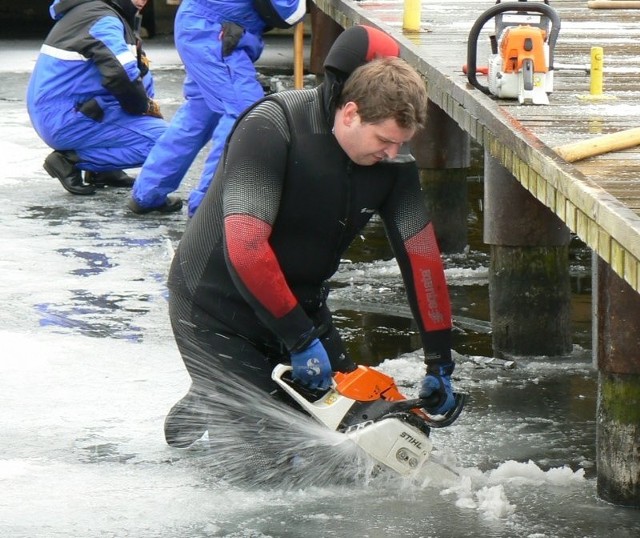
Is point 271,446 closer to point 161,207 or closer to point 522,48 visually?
point 522,48

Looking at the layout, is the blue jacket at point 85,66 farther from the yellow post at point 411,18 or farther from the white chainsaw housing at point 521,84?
the white chainsaw housing at point 521,84

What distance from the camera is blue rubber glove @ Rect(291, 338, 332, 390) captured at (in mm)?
4418

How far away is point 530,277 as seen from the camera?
267 inches

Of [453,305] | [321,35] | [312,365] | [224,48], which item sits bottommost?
[453,305]

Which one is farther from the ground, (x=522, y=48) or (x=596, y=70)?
(x=522, y=48)

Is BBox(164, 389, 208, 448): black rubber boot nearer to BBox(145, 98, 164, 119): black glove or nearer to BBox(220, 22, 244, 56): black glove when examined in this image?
BBox(220, 22, 244, 56): black glove

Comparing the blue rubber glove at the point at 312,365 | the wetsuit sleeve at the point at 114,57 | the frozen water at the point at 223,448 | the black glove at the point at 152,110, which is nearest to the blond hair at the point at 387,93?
the blue rubber glove at the point at 312,365

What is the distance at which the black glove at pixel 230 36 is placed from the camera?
855cm

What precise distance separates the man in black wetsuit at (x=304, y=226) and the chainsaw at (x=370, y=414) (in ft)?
0.21

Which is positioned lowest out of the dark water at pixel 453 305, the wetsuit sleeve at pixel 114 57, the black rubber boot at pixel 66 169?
the dark water at pixel 453 305

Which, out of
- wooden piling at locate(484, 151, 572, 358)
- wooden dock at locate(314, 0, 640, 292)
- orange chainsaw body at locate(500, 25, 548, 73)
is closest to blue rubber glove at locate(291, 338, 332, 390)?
wooden dock at locate(314, 0, 640, 292)

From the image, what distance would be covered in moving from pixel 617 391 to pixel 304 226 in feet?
3.78

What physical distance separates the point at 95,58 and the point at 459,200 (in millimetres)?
2528

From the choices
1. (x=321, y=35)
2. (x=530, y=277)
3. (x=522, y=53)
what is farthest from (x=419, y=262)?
(x=321, y=35)
